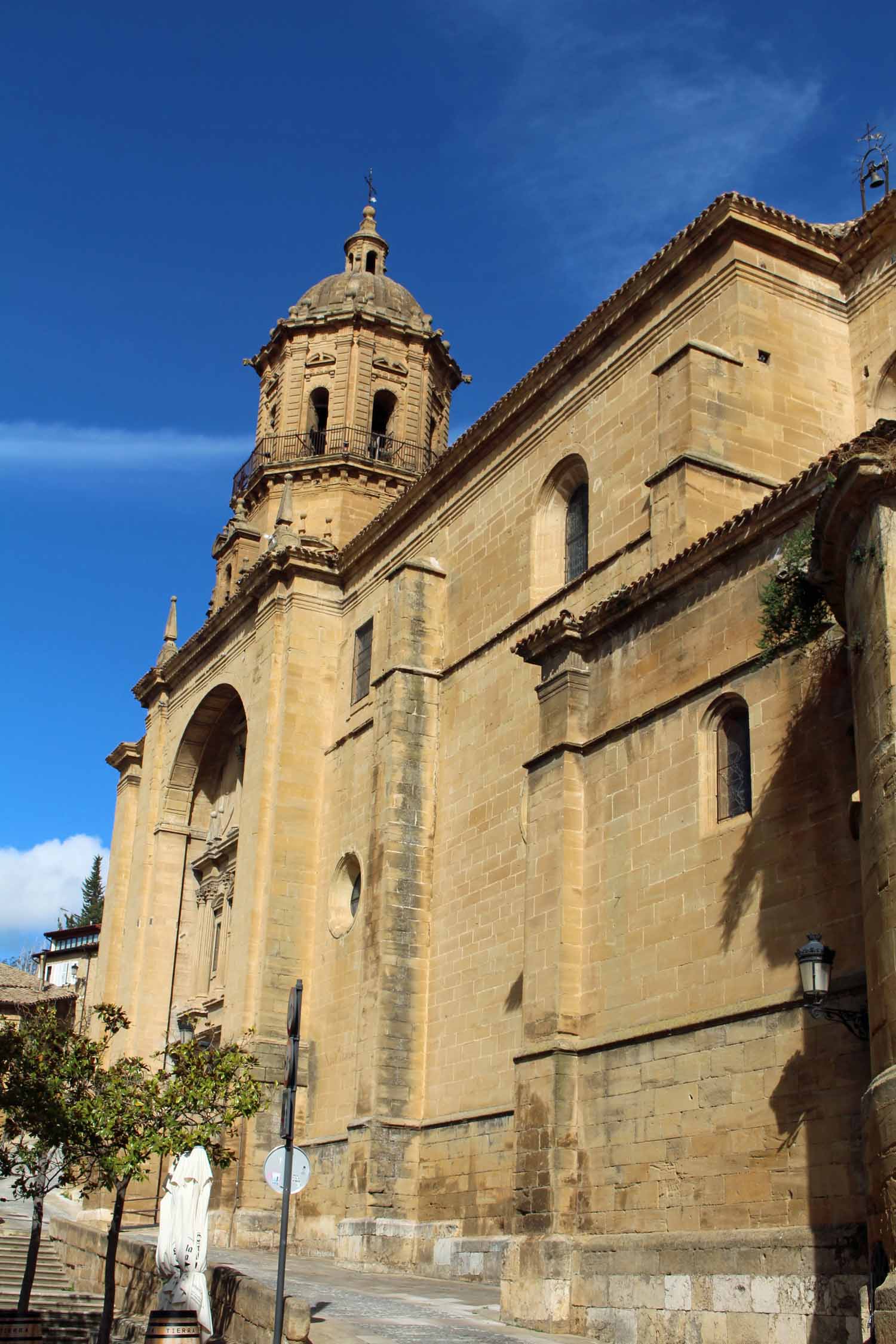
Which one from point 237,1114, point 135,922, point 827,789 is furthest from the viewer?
point 135,922

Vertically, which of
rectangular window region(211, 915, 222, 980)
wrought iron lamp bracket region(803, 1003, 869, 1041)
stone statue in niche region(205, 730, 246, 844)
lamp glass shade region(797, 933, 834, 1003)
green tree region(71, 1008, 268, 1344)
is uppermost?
stone statue in niche region(205, 730, 246, 844)

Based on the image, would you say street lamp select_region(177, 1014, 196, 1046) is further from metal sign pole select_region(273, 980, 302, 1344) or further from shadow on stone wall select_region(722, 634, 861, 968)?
shadow on stone wall select_region(722, 634, 861, 968)

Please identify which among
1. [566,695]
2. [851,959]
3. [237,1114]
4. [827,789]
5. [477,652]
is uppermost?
[477,652]

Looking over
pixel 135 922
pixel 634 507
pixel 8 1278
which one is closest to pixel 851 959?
pixel 634 507

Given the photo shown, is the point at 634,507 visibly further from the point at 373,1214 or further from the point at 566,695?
the point at 373,1214

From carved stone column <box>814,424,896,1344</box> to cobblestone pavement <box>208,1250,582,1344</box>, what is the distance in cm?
437

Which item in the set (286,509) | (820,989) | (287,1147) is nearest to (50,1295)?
(287,1147)

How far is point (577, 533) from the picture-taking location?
20.9 metres

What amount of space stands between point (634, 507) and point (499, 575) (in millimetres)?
3587

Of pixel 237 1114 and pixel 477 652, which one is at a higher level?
pixel 477 652

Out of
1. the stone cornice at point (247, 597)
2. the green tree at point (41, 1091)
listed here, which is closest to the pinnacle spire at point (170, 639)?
the stone cornice at point (247, 597)

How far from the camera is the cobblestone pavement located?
1208cm

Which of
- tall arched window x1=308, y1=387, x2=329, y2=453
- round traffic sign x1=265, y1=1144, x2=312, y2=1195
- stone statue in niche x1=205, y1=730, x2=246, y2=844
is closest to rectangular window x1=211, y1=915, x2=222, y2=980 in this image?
stone statue in niche x1=205, y1=730, x2=246, y2=844

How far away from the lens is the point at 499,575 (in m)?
22.0
